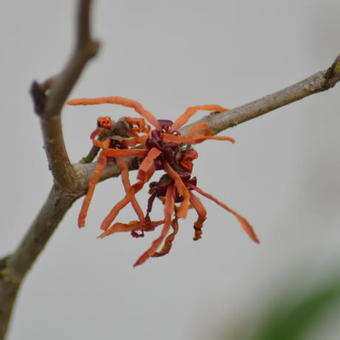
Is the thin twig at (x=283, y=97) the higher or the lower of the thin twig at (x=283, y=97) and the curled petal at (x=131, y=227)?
the higher

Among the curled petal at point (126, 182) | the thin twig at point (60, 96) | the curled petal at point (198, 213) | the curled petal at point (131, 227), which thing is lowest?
the curled petal at point (198, 213)

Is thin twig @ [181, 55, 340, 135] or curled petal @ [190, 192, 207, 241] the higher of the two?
thin twig @ [181, 55, 340, 135]

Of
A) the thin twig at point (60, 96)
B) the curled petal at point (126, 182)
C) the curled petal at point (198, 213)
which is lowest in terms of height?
the curled petal at point (198, 213)

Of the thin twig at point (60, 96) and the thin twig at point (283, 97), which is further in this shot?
the thin twig at point (283, 97)

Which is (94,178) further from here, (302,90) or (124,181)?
(302,90)

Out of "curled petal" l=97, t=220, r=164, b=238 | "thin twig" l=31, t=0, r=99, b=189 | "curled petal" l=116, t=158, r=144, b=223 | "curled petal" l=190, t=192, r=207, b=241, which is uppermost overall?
"thin twig" l=31, t=0, r=99, b=189

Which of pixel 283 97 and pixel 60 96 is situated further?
pixel 283 97

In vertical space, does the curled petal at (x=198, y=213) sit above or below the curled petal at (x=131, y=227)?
below

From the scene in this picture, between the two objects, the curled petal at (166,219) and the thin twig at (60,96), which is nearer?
the thin twig at (60,96)

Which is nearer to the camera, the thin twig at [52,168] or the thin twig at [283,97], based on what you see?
the thin twig at [52,168]
